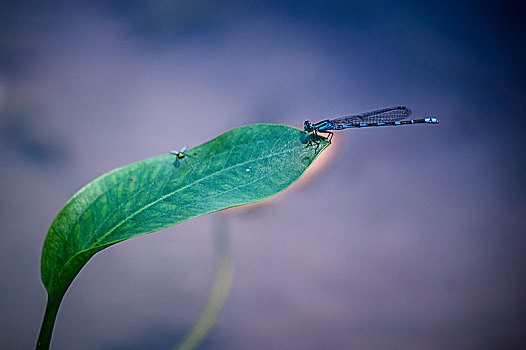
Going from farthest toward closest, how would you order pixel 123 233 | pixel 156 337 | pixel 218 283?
pixel 218 283 → pixel 156 337 → pixel 123 233

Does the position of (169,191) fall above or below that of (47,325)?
above

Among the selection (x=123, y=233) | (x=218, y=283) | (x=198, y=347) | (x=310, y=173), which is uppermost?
(x=310, y=173)

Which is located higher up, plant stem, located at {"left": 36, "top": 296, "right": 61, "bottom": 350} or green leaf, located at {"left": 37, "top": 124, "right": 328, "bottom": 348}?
green leaf, located at {"left": 37, "top": 124, "right": 328, "bottom": 348}

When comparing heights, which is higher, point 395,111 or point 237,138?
point 395,111

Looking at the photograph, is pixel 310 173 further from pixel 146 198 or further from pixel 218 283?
pixel 146 198

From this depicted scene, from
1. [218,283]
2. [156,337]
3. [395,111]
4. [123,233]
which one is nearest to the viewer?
[123,233]

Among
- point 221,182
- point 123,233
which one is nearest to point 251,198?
point 221,182

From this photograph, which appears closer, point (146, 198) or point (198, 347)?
point (146, 198)

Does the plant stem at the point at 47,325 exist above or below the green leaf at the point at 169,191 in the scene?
below
